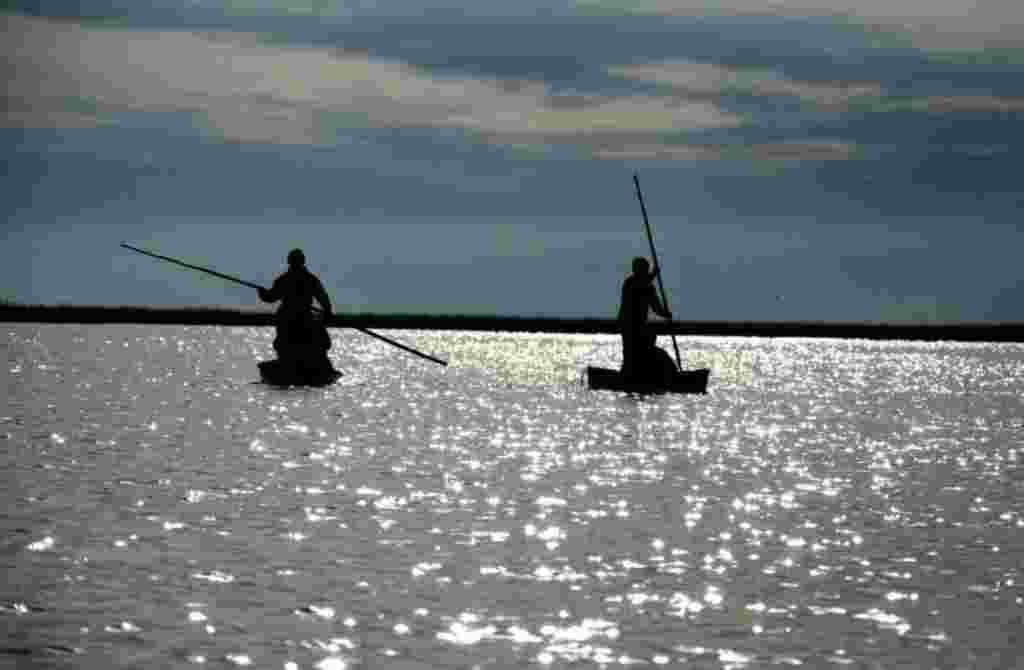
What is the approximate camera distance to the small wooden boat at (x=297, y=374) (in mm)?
49513

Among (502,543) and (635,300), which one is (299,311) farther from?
(502,543)

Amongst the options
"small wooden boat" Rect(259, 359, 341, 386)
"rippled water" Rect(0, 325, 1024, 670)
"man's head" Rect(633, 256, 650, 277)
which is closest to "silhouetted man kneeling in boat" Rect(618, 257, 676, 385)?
"man's head" Rect(633, 256, 650, 277)

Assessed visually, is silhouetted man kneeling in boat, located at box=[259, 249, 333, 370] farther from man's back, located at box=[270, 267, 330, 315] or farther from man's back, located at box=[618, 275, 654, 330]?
man's back, located at box=[618, 275, 654, 330]

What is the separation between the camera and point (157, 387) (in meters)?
58.4

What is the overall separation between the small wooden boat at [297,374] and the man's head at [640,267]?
10.3m

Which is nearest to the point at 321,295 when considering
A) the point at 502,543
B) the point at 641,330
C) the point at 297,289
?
the point at 297,289

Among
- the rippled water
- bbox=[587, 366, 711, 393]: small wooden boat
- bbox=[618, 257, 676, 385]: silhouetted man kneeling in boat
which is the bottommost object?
the rippled water

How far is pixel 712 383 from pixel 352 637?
2292 inches

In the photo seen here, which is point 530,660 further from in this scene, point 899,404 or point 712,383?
point 712,383

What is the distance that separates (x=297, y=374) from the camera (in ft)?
165

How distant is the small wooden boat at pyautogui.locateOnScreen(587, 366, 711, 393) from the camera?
45.6 metres

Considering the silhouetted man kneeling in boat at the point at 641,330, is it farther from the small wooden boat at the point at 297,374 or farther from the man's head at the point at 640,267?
the small wooden boat at the point at 297,374

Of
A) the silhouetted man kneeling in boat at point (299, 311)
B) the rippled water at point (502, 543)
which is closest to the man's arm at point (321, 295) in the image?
the silhouetted man kneeling in boat at point (299, 311)

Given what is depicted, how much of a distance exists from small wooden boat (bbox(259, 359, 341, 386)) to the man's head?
10.3 meters
